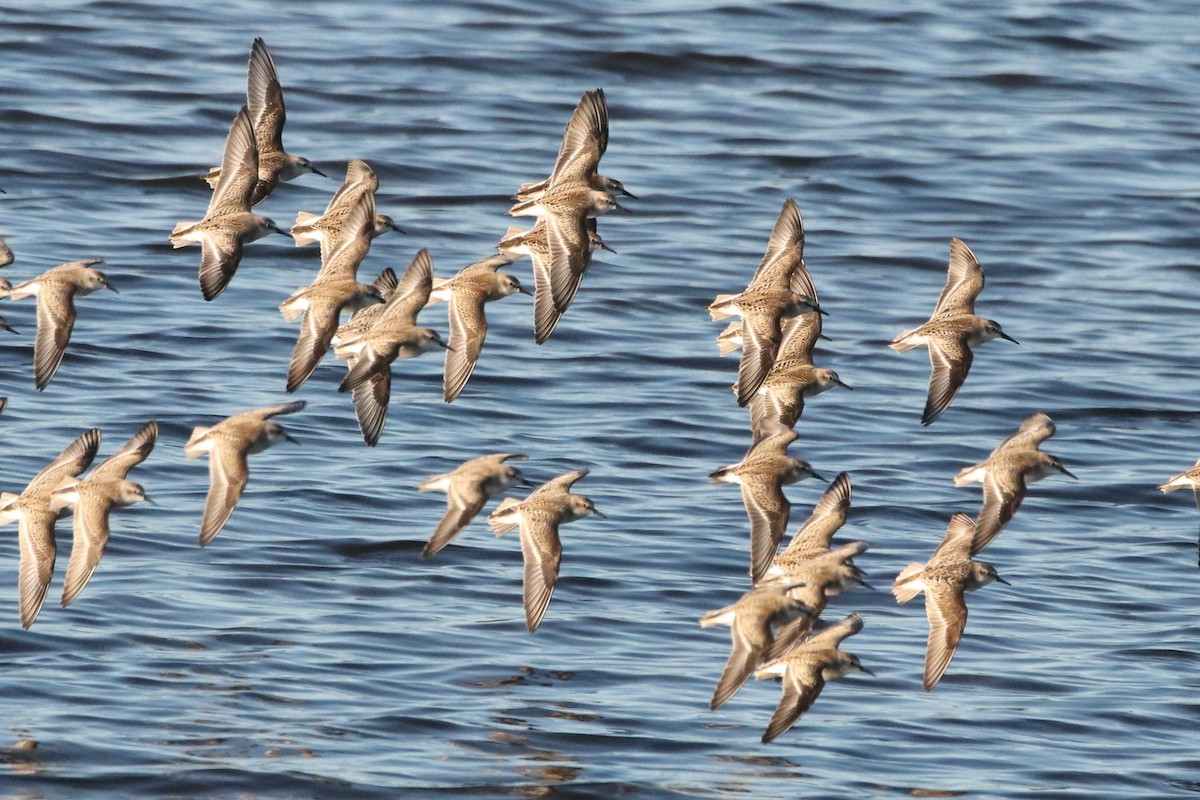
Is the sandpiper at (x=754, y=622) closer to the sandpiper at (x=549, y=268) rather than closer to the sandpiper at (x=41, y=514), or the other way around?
the sandpiper at (x=549, y=268)

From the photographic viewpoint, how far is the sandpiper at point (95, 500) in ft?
33.6

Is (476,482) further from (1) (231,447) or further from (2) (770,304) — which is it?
(2) (770,304)

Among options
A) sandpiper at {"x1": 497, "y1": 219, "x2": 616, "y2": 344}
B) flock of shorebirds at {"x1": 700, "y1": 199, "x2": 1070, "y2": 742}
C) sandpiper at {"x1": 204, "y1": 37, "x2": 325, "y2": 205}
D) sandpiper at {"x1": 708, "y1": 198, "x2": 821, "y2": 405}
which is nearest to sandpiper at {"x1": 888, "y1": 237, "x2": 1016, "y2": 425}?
flock of shorebirds at {"x1": 700, "y1": 199, "x2": 1070, "y2": 742}

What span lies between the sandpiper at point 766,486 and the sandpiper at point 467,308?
58.9 inches

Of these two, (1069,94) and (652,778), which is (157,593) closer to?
(652,778)

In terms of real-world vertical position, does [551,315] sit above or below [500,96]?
above

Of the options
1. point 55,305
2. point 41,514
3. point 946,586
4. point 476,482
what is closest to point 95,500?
point 41,514

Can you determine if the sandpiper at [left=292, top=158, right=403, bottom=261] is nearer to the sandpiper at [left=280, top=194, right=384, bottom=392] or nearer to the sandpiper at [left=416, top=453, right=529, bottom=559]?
the sandpiper at [left=280, top=194, right=384, bottom=392]

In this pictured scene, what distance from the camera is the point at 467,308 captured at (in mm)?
12117

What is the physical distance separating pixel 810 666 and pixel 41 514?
3788mm

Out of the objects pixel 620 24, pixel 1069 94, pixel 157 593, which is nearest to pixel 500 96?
pixel 620 24

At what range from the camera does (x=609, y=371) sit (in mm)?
18484

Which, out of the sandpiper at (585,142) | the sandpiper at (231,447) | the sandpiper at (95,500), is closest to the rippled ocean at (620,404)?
the sandpiper at (95,500)

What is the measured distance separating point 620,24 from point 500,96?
A: 3.73 meters
